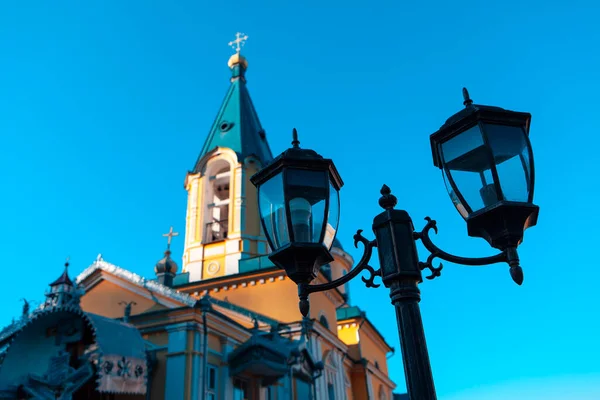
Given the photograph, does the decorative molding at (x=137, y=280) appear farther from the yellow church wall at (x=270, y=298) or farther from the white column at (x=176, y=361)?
the yellow church wall at (x=270, y=298)

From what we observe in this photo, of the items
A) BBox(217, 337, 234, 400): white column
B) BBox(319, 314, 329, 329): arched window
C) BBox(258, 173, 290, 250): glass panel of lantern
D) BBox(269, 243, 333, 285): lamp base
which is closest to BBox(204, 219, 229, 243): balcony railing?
BBox(319, 314, 329, 329): arched window

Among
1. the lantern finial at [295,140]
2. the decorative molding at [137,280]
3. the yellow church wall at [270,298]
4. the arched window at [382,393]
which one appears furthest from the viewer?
the arched window at [382,393]

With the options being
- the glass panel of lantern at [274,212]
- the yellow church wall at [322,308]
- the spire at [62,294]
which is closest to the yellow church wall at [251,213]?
the yellow church wall at [322,308]

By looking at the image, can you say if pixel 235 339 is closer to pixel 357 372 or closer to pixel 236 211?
pixel 236 211

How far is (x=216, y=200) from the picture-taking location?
912 inches

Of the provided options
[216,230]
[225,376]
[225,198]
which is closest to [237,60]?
[225,198]

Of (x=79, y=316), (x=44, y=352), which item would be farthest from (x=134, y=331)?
(x=44, y=352)

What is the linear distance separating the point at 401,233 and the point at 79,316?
11.4m

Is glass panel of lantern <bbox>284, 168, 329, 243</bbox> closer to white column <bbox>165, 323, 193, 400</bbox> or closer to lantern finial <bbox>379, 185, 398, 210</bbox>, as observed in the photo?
lantern finial <bbox>379, 185, 398, 210</bbox>

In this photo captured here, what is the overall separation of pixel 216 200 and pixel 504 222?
806 inches

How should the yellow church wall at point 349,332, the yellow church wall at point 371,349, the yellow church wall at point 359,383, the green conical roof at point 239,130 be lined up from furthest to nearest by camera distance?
the yellow church wall at point 371,349 → the yellow church wall at point 349,332 → the yellow church wall at point 359,383 → the green conical roof at point 239,130

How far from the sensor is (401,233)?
3.63 m

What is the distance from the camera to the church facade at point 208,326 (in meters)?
12.6

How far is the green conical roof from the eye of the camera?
76.1 feet
